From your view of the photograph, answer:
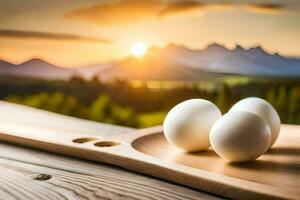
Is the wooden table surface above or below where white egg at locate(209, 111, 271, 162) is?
below

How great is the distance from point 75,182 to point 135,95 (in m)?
0.84

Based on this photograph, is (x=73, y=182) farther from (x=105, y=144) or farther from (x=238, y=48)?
(x=238, y=48)

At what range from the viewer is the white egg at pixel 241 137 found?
771 millimetres

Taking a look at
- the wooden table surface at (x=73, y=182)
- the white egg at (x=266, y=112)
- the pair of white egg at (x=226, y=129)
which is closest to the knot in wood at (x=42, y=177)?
the wooden table surface at (x=73, y=182)

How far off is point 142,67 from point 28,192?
914mm

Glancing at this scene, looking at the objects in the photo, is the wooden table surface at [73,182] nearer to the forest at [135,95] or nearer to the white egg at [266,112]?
the white egg at [266,112]

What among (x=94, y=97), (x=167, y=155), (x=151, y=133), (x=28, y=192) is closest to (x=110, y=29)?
(x=94, y=97)

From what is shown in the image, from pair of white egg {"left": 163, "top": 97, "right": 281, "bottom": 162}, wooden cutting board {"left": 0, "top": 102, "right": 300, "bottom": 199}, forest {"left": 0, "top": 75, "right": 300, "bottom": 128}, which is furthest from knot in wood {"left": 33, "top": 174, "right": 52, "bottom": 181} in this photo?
forest {"left": 0, "top": 75, "right": 300, "bottom": 128}

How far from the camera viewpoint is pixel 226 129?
78 cm

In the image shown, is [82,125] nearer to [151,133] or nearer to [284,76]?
[151,133]

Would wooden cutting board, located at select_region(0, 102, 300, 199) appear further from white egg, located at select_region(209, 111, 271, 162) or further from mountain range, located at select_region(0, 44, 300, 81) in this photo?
mountain range, located at select_region(0, 44, 300, 81)

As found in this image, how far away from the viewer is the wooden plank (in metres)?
0.71

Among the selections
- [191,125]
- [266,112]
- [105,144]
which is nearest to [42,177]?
[105,144]

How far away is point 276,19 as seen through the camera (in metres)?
1.44
